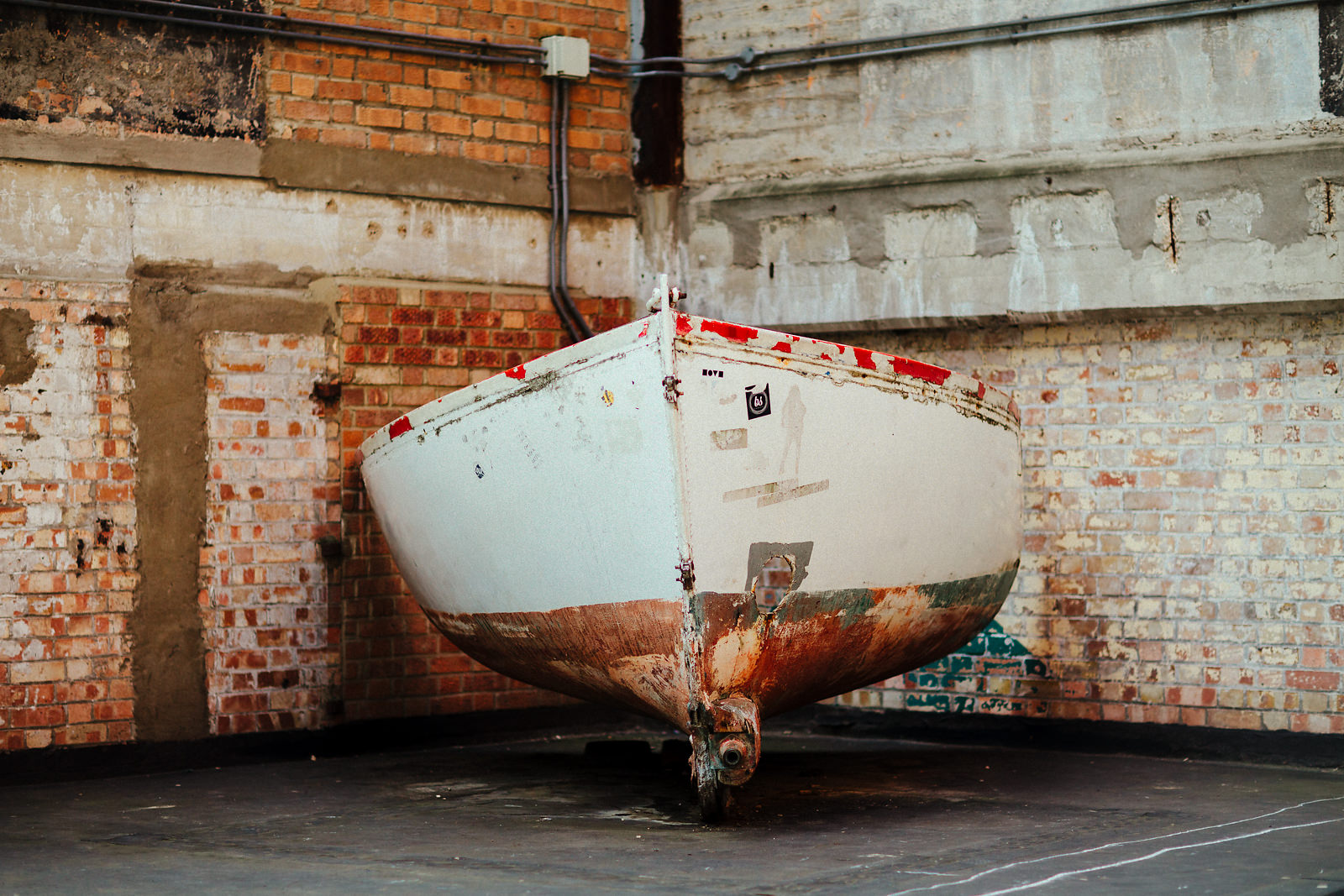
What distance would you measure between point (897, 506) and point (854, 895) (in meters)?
1.51

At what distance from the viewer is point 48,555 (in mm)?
5711

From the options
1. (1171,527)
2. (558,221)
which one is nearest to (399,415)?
(558,221)

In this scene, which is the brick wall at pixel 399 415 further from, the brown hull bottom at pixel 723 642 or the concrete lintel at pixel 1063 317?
the concrete lintel at pixel 1063 317

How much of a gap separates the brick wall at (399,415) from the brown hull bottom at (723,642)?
951 millimetres

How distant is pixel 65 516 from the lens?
575 centimetres

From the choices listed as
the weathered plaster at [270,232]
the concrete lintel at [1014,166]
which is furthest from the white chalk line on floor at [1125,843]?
the weathered plaster at [270,232]

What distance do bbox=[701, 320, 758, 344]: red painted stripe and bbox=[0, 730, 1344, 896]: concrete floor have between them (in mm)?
1450

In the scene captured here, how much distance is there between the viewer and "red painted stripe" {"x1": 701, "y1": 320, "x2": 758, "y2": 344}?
4.33m

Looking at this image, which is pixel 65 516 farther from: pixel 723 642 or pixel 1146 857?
pixel 1146 857

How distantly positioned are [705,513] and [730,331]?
0.53m

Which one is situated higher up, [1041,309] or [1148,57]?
[1148,57]

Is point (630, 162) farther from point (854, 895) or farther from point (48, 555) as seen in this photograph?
point (854, 895)

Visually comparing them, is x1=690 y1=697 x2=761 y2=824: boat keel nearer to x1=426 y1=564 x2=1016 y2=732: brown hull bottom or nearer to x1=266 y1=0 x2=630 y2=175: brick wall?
x1=426 y1=564 x2=1016 y2=732: brown hull bottom

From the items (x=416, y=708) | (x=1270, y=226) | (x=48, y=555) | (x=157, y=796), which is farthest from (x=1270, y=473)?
(x=48, y=555)
